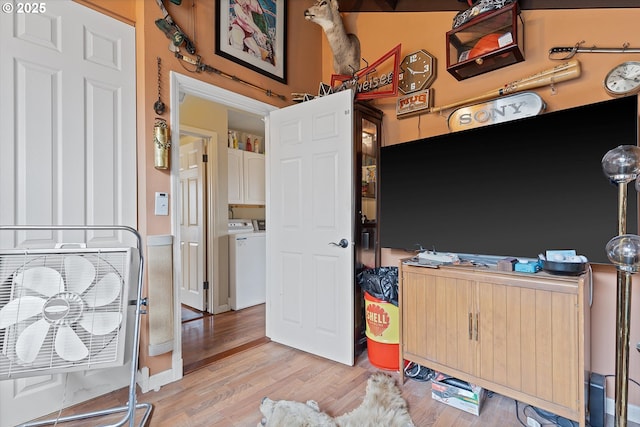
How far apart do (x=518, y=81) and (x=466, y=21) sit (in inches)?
21.1

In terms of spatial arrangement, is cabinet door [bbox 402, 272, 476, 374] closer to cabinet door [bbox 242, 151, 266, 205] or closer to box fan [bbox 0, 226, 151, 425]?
box fan [bbox 0, 226, 151, 425]

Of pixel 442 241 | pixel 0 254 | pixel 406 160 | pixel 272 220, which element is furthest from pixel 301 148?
pixel 0 254

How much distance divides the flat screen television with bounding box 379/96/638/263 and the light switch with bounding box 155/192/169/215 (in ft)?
5.40

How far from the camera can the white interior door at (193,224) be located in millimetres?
3611

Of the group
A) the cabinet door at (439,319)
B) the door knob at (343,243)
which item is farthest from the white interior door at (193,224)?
the cabinet door at (439,319)

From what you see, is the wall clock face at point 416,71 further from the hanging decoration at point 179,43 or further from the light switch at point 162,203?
the light switch at point 162,203

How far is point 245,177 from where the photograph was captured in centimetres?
412

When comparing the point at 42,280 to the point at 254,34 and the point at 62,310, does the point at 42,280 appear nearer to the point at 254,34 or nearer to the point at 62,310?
the point at 62,310

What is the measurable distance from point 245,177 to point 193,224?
953 mm

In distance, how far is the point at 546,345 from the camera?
4.83 ft

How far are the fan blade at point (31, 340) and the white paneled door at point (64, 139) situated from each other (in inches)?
24.0

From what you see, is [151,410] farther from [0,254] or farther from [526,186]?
[526,186]

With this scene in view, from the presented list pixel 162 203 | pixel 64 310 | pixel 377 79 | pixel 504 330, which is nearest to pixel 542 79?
pixel 377 79

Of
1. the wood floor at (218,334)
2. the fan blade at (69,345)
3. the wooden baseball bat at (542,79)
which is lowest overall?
the wood floor at (218,334)
